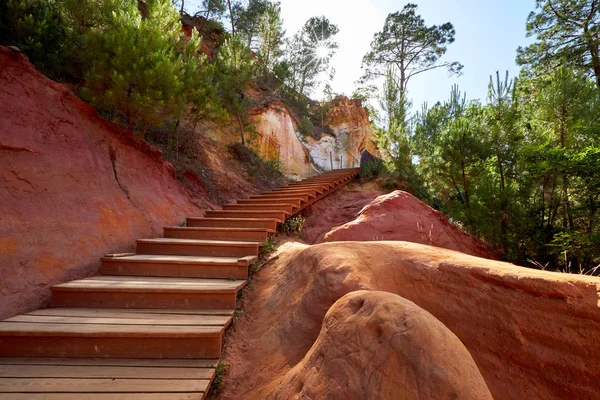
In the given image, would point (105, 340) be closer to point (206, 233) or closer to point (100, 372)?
point (100, 372)

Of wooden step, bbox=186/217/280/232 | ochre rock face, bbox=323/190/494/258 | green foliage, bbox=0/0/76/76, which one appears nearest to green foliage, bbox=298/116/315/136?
ochre rock face, bbox=323/190/494/258

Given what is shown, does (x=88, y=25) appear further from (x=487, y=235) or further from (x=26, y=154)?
(x=487, y=235)

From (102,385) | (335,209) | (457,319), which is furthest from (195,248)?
(335,209)

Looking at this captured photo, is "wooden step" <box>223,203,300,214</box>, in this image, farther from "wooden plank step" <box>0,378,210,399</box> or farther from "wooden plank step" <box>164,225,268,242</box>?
"wooden plank step" <box>0,378,210,399</box>

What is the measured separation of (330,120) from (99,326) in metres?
21.5

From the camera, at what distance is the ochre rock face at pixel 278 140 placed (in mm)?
11578

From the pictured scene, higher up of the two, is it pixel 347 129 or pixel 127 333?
pixel 347 129

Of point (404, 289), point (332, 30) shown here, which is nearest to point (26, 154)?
point (404, 289)

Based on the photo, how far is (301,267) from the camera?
262 cm

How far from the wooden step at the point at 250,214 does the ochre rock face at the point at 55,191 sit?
1023 mm

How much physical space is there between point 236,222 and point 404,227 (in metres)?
3.08

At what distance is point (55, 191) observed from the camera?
2.92 metres

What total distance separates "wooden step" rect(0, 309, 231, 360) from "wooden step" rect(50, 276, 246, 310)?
1.04ft

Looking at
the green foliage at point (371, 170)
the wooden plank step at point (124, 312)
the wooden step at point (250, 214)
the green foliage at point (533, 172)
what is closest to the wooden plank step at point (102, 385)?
the wooden plank step at point (124, 312)
